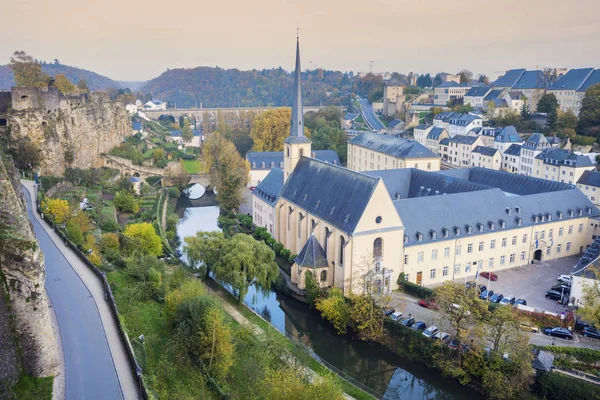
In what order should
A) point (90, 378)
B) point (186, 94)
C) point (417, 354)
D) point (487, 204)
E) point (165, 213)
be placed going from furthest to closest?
point (186, 94) < point (165, 213) < point (487, 204) < point (417, 354) < point (90, 378)

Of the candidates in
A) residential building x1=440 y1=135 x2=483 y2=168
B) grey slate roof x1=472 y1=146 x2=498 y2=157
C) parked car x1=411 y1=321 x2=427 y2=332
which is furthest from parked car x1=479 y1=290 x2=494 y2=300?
residential building x1=440 y1=135 x2=483 y2=168

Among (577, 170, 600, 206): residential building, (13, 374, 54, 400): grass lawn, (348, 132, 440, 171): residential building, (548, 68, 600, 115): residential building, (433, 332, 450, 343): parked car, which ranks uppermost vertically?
(548, 68, 600, 115): residential building

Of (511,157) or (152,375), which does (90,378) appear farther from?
(511,157)

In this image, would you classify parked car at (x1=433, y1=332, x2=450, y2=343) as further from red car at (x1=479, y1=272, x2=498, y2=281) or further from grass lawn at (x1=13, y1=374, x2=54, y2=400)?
grass lawn at (x1=13, y1=374, x2=54, y2=400)

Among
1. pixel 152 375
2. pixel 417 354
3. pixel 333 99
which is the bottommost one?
pixel 417 354

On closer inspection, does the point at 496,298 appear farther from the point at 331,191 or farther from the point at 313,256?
the point at 331,191

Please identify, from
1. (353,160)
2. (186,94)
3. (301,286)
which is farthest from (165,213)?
(186,94)

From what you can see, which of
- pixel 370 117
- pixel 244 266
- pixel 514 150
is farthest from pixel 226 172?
pixel 370 117

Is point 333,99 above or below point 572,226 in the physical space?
above
